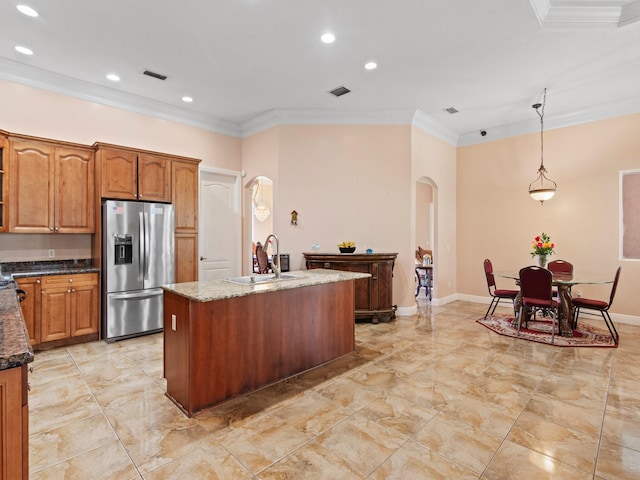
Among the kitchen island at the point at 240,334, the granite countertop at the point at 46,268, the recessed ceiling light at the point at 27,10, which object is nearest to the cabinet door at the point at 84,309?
the granite countertop at the point at 46,268

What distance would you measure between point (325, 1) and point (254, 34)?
869 millimetres

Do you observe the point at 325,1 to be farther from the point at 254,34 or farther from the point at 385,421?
the point at 385,421

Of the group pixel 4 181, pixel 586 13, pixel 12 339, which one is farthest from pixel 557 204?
pixel 4 181

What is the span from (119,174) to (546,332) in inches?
242

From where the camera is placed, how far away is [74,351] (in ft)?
12.7

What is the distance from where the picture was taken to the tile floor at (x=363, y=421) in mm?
1950

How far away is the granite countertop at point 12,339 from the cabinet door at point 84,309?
2185mm

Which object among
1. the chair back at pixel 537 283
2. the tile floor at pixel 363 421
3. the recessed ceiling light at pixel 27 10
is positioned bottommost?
the tile floor at pixel 363 421

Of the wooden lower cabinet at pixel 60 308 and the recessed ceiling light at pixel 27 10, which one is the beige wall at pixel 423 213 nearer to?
the wooden lower cabinet at pixel 60 308

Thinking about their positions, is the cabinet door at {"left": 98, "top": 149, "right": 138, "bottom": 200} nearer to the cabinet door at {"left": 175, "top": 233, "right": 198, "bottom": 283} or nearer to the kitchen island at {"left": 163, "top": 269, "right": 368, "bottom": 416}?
the cabinet door at {"left": 175, "top": 233, "right": 198, "bottom": 283}

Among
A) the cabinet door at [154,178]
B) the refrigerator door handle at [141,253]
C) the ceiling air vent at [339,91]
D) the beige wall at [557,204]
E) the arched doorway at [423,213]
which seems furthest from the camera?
the arched doorway at [423,213]

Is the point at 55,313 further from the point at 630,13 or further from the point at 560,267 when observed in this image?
the point at 560,267

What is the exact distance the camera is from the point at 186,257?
195 inches

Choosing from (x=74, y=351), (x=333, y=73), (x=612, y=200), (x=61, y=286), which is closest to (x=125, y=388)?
(x=74, y=351)
